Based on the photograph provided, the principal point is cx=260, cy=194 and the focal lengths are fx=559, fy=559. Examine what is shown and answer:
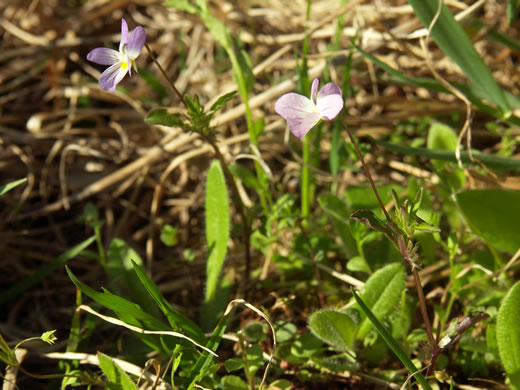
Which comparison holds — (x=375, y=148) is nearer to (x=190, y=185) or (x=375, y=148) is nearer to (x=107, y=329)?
(x=190, y=185)

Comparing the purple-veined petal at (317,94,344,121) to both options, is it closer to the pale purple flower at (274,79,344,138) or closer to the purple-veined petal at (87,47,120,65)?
the pale purple flower at (274,79,344,138)

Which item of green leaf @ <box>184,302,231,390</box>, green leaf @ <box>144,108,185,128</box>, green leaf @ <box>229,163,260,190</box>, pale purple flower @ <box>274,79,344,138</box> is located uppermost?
pale purple flower @ <box>274,79,344,138</box>

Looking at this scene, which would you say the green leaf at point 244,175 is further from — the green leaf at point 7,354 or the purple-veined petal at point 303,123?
the green leaf at point 7,354

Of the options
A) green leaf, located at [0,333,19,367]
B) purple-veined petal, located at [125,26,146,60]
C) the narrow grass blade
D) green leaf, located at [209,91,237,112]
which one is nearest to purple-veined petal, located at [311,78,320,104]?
green leaf, located at [209,91,237,112]

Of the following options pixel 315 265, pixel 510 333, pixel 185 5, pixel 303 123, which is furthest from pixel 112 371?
pixel 185 5

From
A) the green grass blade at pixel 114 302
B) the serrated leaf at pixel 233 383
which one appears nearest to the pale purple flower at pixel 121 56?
the green grass blade at pixel 114 302

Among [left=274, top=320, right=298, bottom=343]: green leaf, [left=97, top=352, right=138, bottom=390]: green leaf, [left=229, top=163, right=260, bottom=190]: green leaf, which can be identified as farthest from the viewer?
[left=229, top=163, right=260, bottom=190]: green leaf

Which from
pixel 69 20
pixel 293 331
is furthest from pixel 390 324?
pixel 69 20
